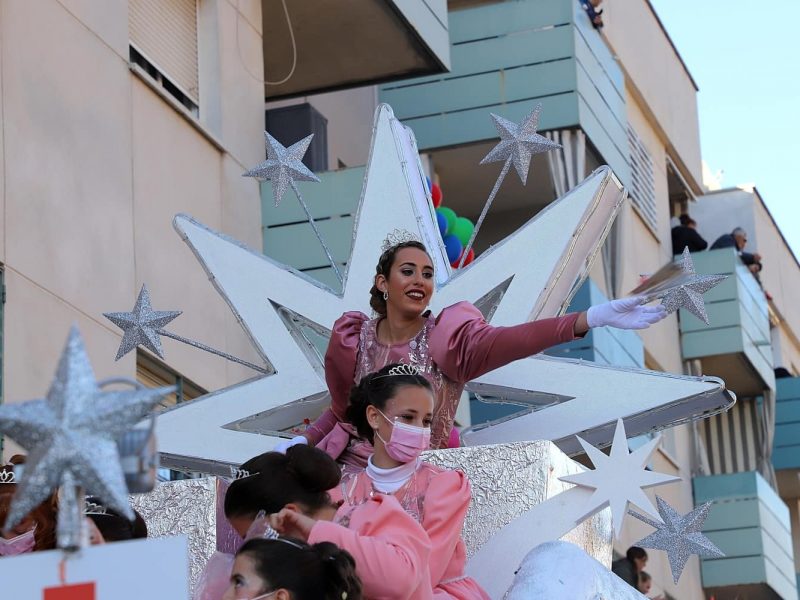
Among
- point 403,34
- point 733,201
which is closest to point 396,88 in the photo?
point 403,34

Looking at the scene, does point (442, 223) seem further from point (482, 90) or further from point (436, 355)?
point (436, 355)

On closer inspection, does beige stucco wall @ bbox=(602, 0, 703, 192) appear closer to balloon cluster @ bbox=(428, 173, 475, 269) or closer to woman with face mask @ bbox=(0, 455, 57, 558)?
balloon cluster @ bbox=(428, 173, 475, 269)

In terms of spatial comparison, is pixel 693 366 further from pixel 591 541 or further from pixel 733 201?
pixel 591 541

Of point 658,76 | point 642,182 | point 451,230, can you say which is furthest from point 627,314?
point 658,76

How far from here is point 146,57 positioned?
12.3 meters

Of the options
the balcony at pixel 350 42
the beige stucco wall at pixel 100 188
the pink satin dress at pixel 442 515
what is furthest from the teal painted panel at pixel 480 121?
the pink satin dress at pixel 442 515

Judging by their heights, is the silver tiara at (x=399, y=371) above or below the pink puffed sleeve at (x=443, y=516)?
above

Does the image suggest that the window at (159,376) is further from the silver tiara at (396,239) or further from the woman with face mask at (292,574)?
the woman with face mask at (292,574)

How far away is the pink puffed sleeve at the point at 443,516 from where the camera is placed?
17.0 feet

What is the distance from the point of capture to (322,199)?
46.8 ft

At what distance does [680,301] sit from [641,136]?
56.2 feet

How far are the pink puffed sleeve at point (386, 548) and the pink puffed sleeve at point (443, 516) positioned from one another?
0.26 meters

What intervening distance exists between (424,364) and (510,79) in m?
12.2

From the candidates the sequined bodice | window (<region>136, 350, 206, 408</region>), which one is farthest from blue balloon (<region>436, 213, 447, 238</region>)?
the sequined bodice
